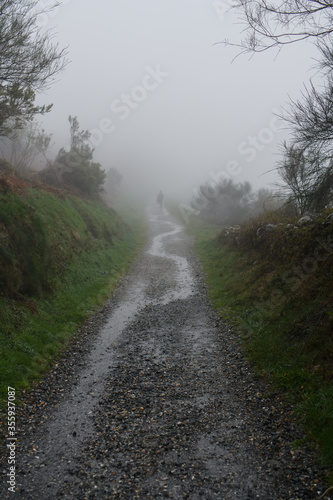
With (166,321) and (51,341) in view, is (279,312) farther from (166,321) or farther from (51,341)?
(51,341)

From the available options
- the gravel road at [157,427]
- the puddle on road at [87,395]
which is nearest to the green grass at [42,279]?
the gravel road at [157,427]

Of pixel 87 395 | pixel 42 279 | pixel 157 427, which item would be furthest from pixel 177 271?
pixel 157 427

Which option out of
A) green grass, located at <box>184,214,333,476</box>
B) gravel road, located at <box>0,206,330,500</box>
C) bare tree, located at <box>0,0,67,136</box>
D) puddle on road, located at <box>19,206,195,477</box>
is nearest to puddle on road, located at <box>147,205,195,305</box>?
puddle on road, located at <box>19,206,195,477</box>

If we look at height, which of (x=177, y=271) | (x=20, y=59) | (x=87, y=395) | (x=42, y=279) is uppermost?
(x=20, y=59)

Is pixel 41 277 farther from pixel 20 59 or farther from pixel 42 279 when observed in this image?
pixel 20 59

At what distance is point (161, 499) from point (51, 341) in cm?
743

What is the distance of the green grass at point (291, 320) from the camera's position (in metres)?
7.06

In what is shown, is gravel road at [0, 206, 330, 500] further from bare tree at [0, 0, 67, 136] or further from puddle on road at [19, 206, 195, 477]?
bare tree at [0, 0, 67, 136]

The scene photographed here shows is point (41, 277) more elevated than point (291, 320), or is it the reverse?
point (41, 277)

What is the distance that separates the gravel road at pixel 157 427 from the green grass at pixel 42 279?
93 centimetres

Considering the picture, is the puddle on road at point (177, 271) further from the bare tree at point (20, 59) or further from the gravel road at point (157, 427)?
the bare tree at point (20, 59)

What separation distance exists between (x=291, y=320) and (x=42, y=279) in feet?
35.3

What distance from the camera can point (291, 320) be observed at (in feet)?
34.5

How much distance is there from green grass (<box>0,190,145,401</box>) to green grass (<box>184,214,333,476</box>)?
6.58 m
